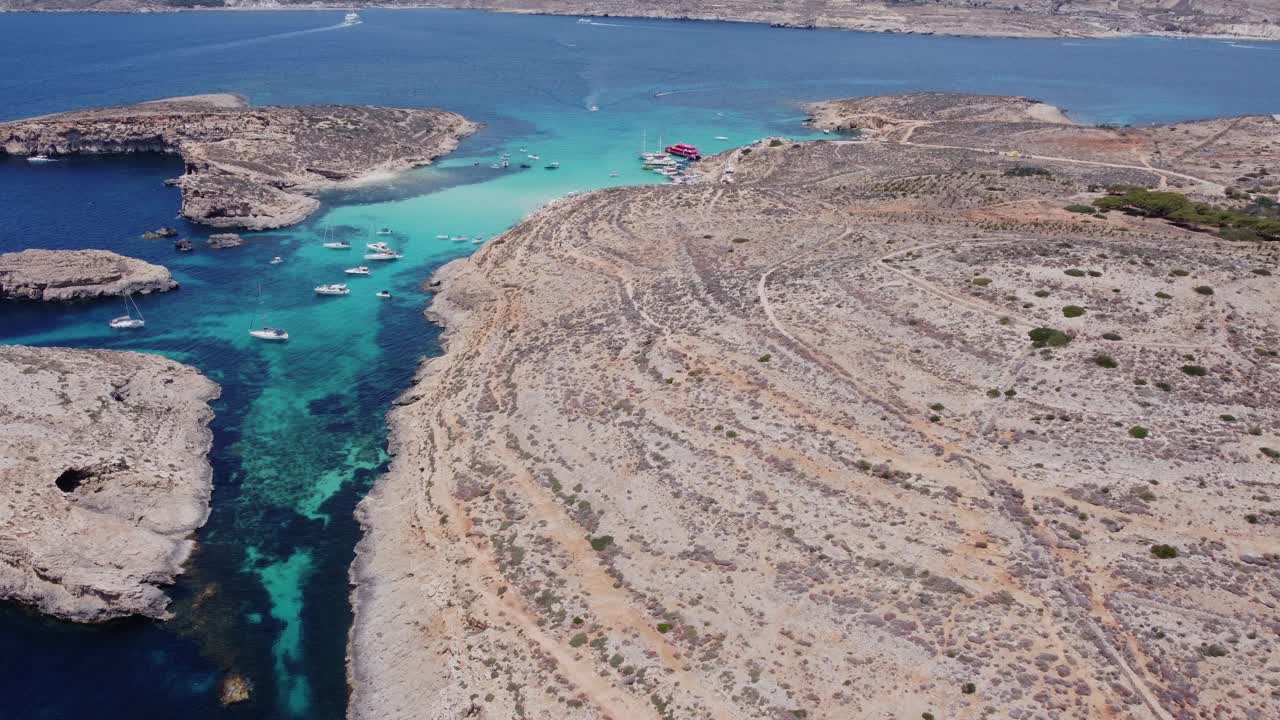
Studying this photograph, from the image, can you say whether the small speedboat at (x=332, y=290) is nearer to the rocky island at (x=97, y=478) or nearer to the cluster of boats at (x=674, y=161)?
the rocky island at (x=97, y=478)

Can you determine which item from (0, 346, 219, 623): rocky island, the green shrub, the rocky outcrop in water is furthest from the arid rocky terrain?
the rocky outcrop in water

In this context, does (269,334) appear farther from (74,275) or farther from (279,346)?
(74,275)

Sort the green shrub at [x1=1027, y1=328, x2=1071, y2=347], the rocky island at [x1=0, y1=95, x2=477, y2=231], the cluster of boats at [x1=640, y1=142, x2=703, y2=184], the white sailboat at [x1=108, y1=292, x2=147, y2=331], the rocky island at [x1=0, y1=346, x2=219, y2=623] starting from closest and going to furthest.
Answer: the rocky island at [x1=0, y1=346, x2=219, y2=623]
the green shrub at [x1=1027, y1=328, x2=1071, y2=347]
the white sailboat at [x1=108, y1=292, x2=147, y2=331]
the rocky island at [x1=0, y1=95, x2=477, y2=231]
the cluster of boats at [x1=640, y1=142, x2=703, y2=184]

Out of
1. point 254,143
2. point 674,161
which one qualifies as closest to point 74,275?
point 254,143

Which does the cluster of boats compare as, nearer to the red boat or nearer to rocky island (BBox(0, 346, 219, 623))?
the red boat

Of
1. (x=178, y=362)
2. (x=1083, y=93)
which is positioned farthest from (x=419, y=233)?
(x=1083, y=93)

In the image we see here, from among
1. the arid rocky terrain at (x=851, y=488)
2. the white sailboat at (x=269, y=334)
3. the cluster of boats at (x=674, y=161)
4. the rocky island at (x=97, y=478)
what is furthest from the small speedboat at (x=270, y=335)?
the cluster of boats at (x=674, y=161)

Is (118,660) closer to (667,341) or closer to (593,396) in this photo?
(593,396)
